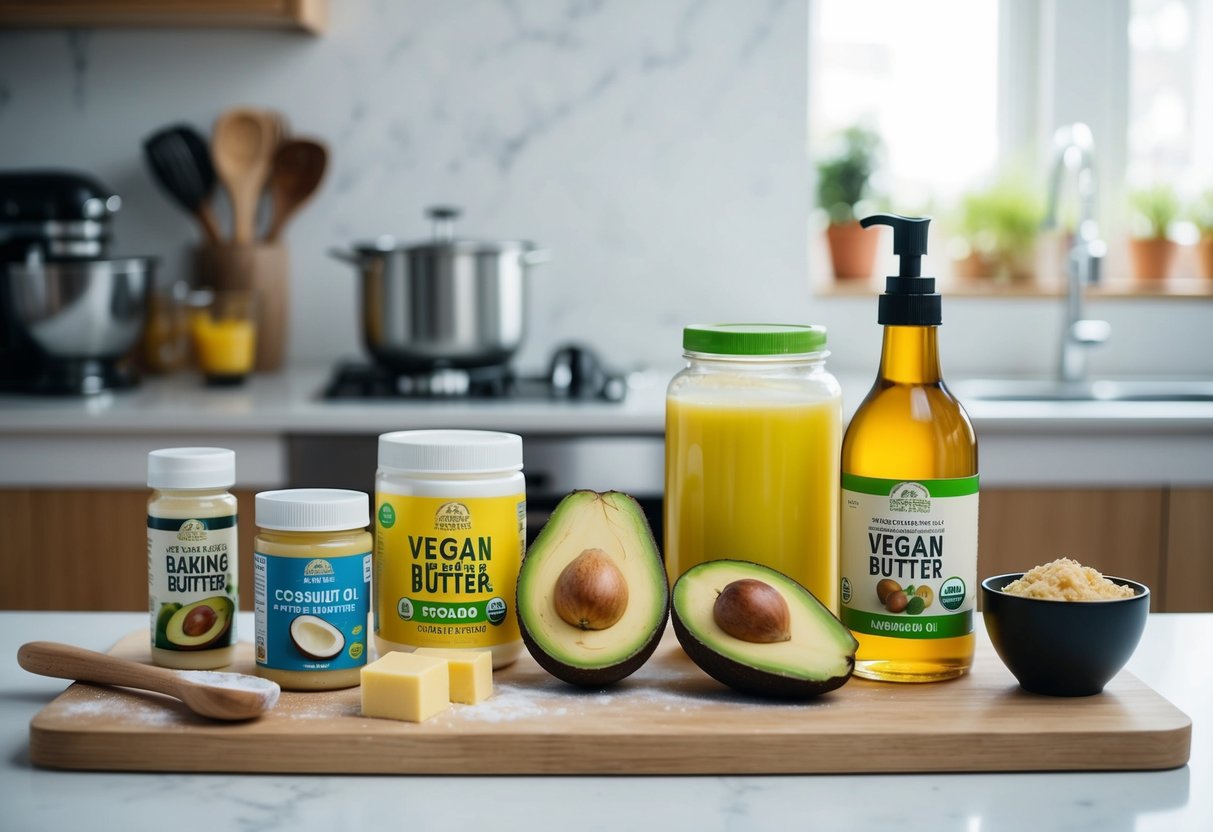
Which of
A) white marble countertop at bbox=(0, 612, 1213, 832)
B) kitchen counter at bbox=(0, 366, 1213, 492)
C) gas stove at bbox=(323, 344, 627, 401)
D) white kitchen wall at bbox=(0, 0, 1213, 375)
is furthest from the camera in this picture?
white kitchen wall at bbox=(0, 0, 1213, 375)

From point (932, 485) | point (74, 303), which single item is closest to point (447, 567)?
point (932, 485)

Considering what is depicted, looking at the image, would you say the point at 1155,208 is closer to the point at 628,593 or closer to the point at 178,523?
the point at 628,593

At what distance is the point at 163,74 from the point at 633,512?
2.09 m

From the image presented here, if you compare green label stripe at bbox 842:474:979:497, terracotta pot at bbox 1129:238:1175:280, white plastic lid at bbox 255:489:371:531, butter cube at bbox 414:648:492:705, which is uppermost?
terracotta pot at bbox 1129:238:1175:280

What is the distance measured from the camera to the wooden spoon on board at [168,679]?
79 cm

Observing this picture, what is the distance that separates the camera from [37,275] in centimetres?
215

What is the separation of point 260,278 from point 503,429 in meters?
0.83

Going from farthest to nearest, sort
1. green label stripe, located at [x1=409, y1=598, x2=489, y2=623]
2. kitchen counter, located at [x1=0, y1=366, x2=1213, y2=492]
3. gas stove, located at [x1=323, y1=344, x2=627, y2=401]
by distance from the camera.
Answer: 1. gas stove, located at [x1=323, y1=344, x2=627, y2=401]
2. kitchen counter, located at [x1=0, y1=366, x2=1213, y2=492]
3. green label stripe, located at [x1=409, y1=598, x2=489, y2=623]

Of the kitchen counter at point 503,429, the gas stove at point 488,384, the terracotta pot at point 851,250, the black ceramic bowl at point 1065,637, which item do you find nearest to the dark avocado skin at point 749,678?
the black ceramic bowl at point 1065,637

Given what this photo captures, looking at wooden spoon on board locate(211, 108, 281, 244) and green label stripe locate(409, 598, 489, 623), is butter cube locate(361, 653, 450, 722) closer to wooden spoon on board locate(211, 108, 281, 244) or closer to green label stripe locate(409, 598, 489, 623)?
green label stripe locate(409, 598, 489, 623)

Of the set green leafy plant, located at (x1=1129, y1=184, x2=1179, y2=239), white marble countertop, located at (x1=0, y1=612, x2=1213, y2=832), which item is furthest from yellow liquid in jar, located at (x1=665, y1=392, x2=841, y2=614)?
green leafy plant, located at (x1=1129, y1=184, x2=1179, y2=239)

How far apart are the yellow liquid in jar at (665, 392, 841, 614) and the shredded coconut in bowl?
0.47 ft

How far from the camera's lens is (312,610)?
86 centimetres

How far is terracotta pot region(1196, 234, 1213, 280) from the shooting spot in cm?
273
